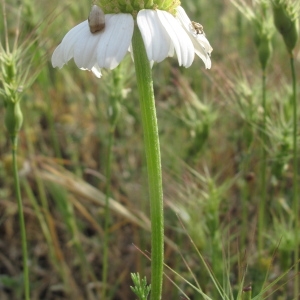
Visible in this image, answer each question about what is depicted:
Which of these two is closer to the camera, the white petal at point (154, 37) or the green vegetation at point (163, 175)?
the white petal at point (154, 37)

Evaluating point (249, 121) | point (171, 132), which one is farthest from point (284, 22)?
point (171, 132)

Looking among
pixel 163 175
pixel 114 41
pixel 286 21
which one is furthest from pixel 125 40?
pixel 163 175

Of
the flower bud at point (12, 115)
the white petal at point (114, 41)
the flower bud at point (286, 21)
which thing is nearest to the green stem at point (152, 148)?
the white petal at point (114, 41)

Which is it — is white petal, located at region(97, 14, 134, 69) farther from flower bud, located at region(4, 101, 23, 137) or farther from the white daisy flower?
flower bud, located at region(4, 101, 23, 137)

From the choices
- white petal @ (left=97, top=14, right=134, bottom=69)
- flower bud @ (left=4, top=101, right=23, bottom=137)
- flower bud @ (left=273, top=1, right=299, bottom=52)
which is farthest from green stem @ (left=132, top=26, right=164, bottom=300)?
flower bud @ (left=273, top=1, right=299, bottom=52)

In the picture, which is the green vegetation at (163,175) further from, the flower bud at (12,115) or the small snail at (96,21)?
the small snail at (96,21)

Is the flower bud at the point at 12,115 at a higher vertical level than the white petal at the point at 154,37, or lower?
lower

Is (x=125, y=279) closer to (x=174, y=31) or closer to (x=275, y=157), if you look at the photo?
(x=275, y=157)
